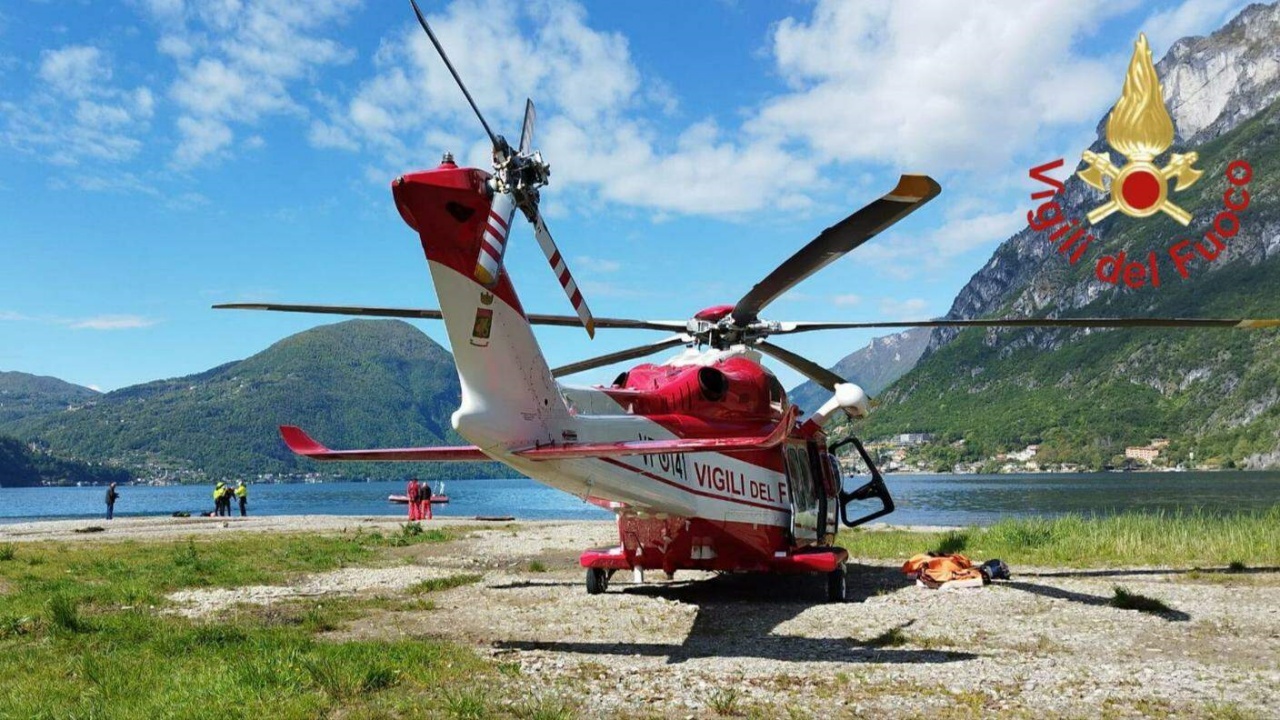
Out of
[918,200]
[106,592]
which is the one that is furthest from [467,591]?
[918,200]

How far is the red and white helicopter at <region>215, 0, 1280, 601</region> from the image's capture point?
7.95 m

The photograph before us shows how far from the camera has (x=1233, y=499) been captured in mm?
53531

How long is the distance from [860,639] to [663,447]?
10.9 feet

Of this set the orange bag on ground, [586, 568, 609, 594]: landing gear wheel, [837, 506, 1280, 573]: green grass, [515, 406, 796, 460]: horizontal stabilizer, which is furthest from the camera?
[837, 506, 1280, 573]: green grass

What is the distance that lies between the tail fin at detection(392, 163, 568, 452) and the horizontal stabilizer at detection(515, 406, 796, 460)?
0.31m

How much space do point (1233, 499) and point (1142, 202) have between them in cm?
4330

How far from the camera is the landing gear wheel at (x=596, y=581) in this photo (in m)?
12.9

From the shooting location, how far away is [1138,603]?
414 inches

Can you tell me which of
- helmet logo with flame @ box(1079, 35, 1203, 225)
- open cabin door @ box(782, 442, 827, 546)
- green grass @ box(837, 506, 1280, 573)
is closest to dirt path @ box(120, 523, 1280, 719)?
open cabin door @ box(782, 442, 827, 546)

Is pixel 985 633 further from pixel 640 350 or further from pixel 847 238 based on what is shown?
pixel 640 350

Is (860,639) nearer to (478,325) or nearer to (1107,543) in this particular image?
(478,325)

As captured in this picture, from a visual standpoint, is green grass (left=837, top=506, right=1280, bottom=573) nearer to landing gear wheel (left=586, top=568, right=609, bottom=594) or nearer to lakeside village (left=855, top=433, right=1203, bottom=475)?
landing gear wheel (left=586, top=568, right=609, bottom=594)

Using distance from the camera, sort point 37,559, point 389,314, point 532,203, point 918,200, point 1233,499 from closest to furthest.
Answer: point 532,203, point 918,200, point 389,314, point 37,559, point 1233,499

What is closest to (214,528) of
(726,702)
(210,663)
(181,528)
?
(181,528)
